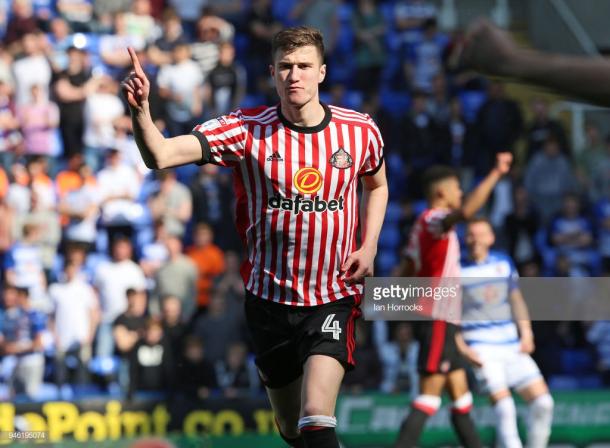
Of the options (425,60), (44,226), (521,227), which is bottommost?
(521,227)

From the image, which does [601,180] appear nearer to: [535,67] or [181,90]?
[181,90]

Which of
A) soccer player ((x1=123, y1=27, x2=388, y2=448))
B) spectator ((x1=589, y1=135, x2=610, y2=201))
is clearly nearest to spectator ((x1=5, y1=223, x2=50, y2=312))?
soccer player ((x1=123, y1=27, x2=388, y2=448))

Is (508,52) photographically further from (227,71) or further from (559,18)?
(559,18)

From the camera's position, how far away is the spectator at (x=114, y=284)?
1224cm

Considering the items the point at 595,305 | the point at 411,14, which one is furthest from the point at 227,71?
the point at 595,305

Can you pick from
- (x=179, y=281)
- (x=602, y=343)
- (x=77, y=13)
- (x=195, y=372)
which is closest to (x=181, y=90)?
(x=77, y=13)

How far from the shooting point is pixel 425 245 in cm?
908

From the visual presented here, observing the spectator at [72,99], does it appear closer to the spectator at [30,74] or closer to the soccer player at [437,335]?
the spectator at [30,74]

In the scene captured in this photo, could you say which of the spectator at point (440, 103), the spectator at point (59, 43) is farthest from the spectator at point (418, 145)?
the spectator at point (59, 43)

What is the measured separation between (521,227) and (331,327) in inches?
339

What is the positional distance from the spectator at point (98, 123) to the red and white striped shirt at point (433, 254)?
19.2 feet

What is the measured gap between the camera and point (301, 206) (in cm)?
629

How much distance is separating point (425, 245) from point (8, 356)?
4.94m

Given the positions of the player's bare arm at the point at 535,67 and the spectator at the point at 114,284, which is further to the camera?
the spectator at the point at 114,284
